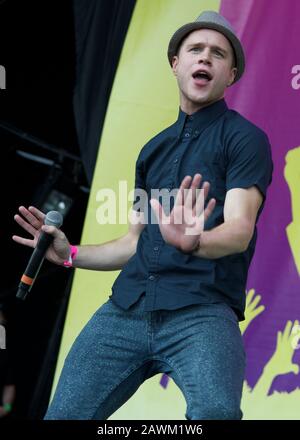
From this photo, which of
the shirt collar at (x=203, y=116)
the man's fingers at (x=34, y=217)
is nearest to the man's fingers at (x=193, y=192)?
the shirt collar at (x=203, y=116)

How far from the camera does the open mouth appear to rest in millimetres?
2693

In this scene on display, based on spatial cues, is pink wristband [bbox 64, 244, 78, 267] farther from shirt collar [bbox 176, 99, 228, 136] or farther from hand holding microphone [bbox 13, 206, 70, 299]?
shirt collar [bbox 176, 99, 228, 136]

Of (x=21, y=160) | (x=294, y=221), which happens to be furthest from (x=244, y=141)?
(x=21, y=160)

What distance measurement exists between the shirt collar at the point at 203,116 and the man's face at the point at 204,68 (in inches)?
0.7

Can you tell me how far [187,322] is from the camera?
2482mm

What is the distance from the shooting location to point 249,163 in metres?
2.50

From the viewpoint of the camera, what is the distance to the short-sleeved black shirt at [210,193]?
250 cm

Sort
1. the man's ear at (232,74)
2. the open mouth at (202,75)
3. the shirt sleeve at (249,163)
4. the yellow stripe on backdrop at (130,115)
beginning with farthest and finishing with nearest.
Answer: the yellow stripe on backdrop at (130,115)
the man's ear at (232,74)
the open mouth at (202,75)
the shirt sleeve at (249,163)

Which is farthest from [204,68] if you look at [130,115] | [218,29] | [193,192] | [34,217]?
[130,115]

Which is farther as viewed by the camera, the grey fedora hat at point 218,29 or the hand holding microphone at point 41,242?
the grey fedora hat at point 218,29

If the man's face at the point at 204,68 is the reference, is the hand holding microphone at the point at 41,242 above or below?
below

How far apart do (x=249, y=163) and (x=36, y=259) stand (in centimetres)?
70

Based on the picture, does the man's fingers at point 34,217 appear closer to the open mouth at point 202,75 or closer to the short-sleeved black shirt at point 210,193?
the short-sleeved black shirt at point 210,193

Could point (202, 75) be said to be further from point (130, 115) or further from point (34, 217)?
point (130, 115)
